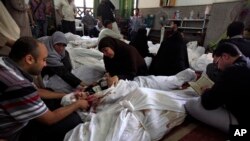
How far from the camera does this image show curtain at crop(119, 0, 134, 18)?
6.29 m

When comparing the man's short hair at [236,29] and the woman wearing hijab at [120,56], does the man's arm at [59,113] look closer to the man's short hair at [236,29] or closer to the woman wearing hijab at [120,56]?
the woman wearing hijab at [120,56]

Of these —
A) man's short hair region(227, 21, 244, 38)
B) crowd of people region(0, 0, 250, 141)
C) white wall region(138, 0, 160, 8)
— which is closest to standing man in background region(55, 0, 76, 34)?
crowd of people region(0, 0, 250, 141)

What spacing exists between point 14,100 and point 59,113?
0.25 m

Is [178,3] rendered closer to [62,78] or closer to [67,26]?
[67,26]

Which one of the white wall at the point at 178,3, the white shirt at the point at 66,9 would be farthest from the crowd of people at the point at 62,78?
the white wall at the point at 178,3

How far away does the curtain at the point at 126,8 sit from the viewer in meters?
6.29

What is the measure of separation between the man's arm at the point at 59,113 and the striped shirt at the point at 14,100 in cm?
7

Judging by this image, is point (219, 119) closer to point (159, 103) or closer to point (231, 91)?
point (231, 91)

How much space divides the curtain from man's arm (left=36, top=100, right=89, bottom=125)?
5.72m

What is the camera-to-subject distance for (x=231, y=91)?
954 mm

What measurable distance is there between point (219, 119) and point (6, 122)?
1.07 meters

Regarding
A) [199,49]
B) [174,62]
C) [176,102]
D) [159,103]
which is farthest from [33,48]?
[199,49]

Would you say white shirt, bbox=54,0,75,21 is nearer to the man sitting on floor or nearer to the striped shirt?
the man sitting on floor

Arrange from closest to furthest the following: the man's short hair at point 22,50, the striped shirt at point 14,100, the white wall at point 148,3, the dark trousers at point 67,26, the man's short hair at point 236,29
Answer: the striped shirt at point 14,100 → the man's short hair at point 22,50 → the man's short hair at point 236,29 → the dark trousers at point 67,26 → the white wall at point 148,3
